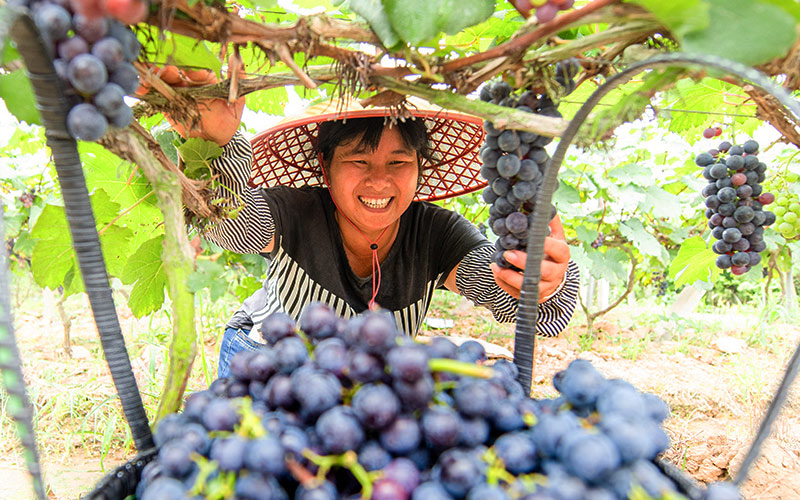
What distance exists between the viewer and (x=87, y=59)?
0.49 metres

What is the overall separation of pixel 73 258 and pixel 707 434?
7.62 ft

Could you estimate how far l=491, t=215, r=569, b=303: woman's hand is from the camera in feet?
3.20

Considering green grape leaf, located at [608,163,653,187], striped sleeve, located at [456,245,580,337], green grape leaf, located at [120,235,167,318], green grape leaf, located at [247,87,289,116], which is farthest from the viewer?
green grape leaf, located at [608,163,653,187]

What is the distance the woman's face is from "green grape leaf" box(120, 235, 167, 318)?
1.73 feet

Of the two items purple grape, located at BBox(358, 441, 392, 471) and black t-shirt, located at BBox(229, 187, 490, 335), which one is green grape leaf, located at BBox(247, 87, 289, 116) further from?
purple grape, located at BBox(358, 441, 392, 471)

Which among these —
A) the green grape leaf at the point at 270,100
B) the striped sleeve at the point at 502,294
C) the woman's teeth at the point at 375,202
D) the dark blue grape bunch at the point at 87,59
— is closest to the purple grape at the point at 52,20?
the dark blue grape bunch at the point at 87,59

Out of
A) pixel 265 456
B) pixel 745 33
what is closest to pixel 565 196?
pixel 745 33

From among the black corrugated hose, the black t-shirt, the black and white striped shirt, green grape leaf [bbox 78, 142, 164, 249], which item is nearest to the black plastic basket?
the black corrugated hose

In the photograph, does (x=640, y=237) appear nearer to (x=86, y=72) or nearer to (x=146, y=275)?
(x=146, y=275)

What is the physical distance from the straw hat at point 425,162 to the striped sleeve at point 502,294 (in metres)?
0.34

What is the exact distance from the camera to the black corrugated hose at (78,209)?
0.48 metres

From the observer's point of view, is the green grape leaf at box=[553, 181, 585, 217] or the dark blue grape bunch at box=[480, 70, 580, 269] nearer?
the dark blue grape bunch at box=[480, 70, 580, 269]

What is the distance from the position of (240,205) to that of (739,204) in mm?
1556

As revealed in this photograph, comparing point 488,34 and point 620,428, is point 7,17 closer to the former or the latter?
point 620,428
